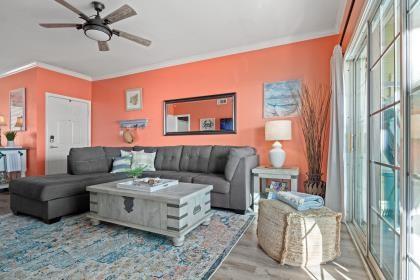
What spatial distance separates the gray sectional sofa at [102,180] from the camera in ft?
7.97

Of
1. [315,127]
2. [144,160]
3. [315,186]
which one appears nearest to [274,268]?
[315,186]

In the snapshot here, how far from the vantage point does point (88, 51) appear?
3674 millimetres

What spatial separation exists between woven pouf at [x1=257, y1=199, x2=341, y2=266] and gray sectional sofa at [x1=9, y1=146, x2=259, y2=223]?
3.46 ft

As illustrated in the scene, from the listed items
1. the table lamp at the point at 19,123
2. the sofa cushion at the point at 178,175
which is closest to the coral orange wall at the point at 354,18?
the sofa cushion at the point at 178,175

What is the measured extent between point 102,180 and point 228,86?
2435mm

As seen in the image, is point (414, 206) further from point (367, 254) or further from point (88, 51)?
point (88, 51)

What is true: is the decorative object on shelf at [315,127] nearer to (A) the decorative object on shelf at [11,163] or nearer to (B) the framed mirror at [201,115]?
(B) the framed mirror at [201,115]

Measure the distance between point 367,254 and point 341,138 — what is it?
3.90 feet

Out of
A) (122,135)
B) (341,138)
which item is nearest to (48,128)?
(122,135)

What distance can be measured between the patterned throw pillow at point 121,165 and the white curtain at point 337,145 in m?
2.98

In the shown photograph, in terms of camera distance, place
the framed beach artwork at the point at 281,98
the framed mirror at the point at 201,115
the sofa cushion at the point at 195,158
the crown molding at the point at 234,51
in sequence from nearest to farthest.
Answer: the crown molding at the point at 234,51 → the framed beach artwork at the point at 281,98 → the sofa cushion at the point at 195,158 → the framed mirror at the point at 201,115

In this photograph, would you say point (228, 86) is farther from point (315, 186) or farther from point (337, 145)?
point (315, 186)

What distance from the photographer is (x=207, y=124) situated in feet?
12.6

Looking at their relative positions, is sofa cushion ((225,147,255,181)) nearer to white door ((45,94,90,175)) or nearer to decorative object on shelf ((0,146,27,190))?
white door ((45,94,90,175))
